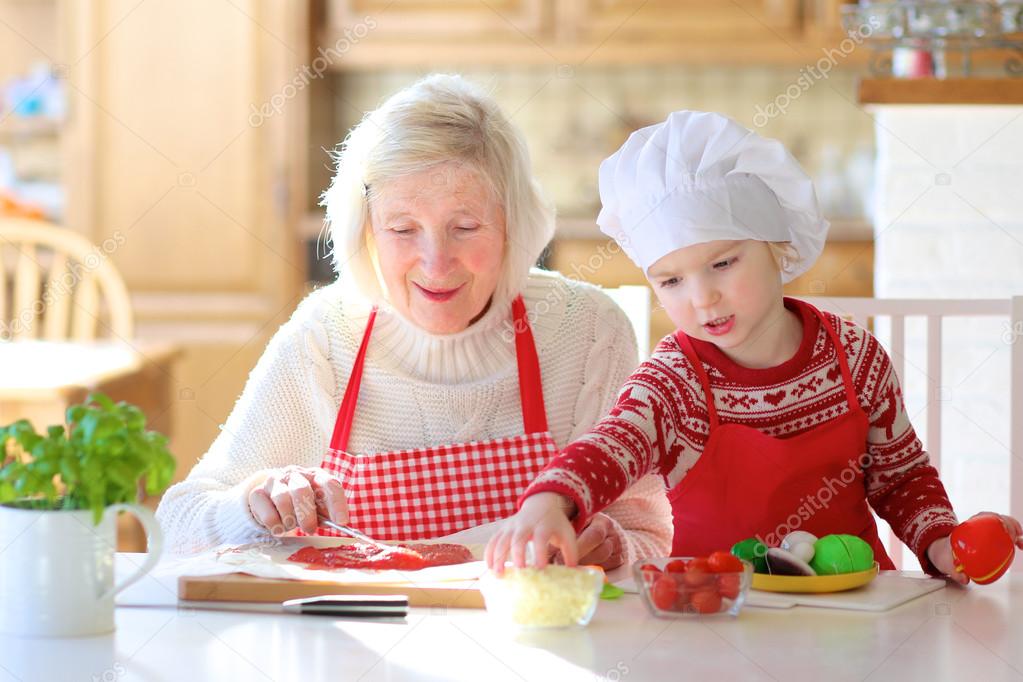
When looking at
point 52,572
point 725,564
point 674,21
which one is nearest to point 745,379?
point 725,564

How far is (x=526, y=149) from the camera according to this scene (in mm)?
1541

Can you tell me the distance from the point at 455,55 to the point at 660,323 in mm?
1076

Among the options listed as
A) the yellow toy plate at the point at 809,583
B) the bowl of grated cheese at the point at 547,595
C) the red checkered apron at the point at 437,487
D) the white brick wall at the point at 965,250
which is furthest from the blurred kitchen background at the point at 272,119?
the bowl of grated cheese at the point at 547,595

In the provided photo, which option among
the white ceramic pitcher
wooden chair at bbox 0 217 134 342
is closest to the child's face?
the white ceramic pitcher

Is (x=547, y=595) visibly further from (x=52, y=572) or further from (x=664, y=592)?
(x=52, y=572)

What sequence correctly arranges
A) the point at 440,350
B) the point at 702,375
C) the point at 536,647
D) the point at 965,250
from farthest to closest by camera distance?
the point at 965,250
the point at 440,350
the point at 702,375
the point at 536,647

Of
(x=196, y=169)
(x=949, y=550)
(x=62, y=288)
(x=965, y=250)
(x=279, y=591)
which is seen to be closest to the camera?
(x=279, y=591)

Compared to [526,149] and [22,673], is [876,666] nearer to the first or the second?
[22,673]

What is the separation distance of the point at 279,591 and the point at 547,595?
0.24 meters

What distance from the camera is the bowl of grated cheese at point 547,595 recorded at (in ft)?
3.13

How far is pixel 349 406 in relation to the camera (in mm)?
1481

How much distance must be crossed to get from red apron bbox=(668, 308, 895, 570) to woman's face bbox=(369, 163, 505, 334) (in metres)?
0.34

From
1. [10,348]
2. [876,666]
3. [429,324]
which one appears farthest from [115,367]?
[876,666]

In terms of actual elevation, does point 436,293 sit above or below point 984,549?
above
